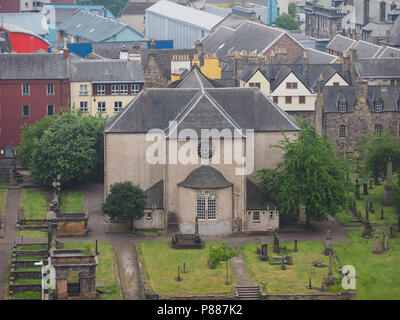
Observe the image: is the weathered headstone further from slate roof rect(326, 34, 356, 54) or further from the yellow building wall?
slate roof rect(326, 34, 356, 54)

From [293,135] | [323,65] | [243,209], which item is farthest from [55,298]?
[323,65]

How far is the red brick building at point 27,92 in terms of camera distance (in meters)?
133

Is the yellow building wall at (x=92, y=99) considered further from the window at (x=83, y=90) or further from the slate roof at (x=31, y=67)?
the slate roof at (x=31, y=67)

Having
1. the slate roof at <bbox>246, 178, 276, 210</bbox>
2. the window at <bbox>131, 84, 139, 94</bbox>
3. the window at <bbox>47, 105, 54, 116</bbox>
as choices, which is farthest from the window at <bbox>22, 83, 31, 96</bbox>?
the slate roof at <bbox>246, 178, 276, 210</bbox>

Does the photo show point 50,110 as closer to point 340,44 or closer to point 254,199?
point 254,199

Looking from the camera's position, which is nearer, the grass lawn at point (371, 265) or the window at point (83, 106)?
the grass lawn at point (371, 265)

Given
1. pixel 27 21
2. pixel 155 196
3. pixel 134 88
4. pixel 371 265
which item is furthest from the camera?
pixel 27 21

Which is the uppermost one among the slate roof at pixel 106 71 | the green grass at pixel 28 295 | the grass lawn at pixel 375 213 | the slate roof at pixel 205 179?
the slate roof at pixel 106 71

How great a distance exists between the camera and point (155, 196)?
4136 inches

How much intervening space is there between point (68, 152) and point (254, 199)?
850 inches

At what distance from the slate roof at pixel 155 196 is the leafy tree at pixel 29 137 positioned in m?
20.7

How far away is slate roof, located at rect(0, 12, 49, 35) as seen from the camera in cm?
19525

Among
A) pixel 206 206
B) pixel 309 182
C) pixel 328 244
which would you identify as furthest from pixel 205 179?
pixel 328 244

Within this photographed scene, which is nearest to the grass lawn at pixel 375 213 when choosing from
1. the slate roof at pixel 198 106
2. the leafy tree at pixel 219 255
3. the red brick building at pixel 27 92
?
the slate roof at pixel 198 106
